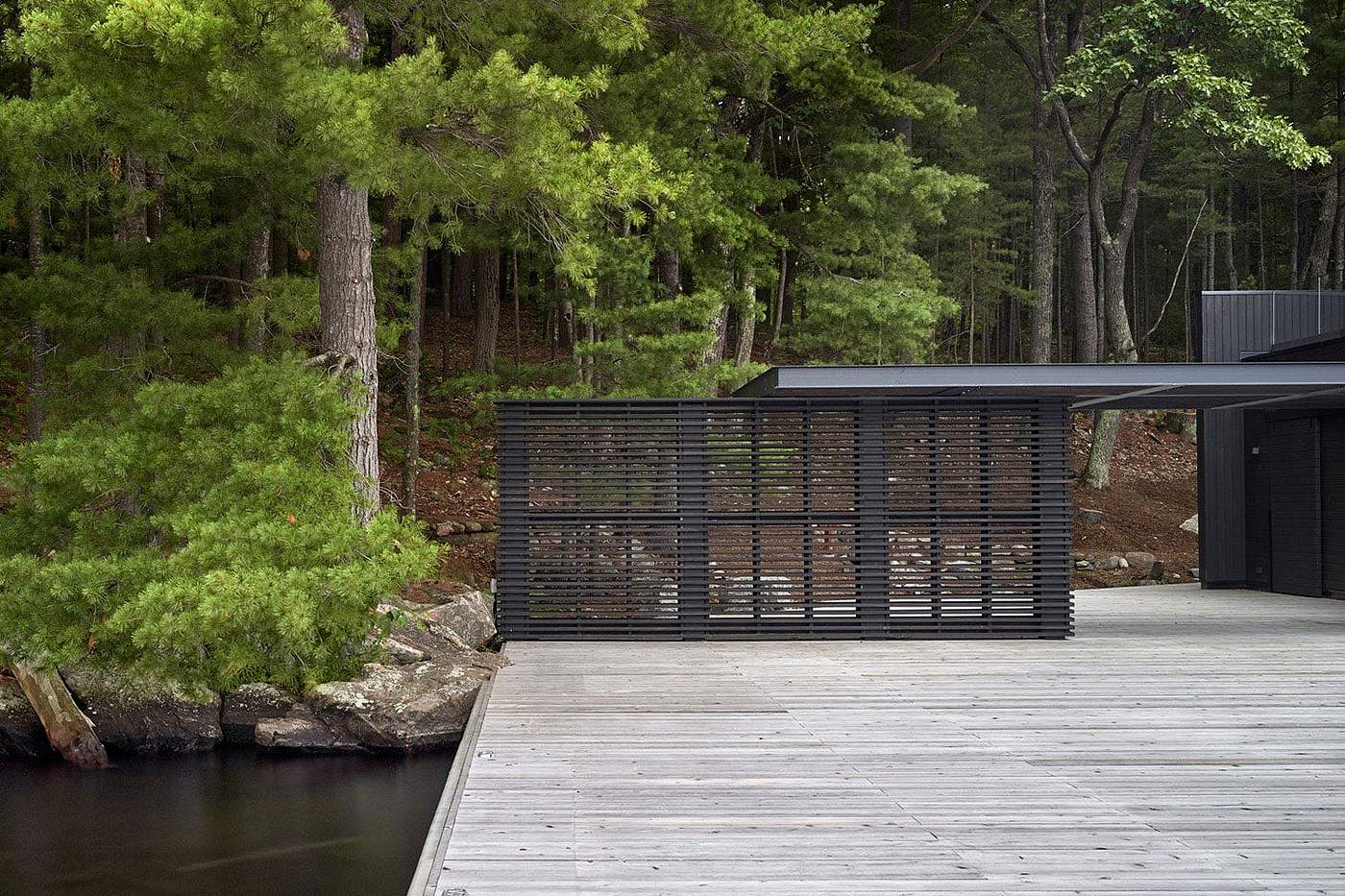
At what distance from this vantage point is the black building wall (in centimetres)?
1563

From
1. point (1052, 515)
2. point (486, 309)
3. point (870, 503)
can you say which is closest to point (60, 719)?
point (870, 503)

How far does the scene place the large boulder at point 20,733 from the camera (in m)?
9.22

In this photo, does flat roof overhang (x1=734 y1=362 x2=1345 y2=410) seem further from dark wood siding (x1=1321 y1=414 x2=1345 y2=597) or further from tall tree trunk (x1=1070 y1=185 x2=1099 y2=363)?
tall tree trunk (x1=1070 y1=185 x2=1099 y2=363)

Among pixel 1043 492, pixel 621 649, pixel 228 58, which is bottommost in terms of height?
pixel 621 649

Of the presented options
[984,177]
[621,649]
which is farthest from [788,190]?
[984,177]

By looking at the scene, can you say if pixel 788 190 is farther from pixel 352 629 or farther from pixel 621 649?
pixel 352 629

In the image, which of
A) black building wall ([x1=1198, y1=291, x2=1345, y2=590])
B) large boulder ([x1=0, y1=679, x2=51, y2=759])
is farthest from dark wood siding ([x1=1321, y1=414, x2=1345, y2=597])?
large boulder ([x1=0, y1=679, x2=51, y2=759])

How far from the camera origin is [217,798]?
27.2 feet

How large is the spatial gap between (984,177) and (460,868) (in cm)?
2719

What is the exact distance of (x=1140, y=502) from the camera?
22922mm

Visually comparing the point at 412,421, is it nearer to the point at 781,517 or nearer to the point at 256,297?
Answer: the point at 256,297

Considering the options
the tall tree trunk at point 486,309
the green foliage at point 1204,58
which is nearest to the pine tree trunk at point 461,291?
the tall tree trunk at point 486,309

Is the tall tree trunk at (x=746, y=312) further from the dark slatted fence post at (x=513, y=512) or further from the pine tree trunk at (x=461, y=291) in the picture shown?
the pine tree trunk at (x=461, y=291)

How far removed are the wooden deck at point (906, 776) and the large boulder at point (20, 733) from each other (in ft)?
11.9
